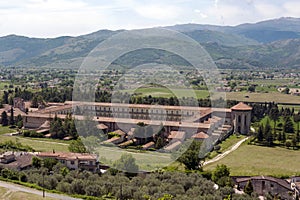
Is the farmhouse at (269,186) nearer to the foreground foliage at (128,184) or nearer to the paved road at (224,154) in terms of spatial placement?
the foreground foliage at (128,184)

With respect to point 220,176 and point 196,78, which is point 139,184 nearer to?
point 220,176

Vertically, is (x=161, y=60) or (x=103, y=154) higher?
(x=161, y=60)

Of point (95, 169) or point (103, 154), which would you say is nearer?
point (95, 169)

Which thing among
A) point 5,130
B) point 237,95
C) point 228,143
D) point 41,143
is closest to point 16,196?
point 41,143

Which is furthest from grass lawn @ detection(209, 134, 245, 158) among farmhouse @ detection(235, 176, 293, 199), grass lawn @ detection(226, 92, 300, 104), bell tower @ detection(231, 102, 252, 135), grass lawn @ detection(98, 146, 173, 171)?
grass lawn @ detection(226, 92, 300, 104)

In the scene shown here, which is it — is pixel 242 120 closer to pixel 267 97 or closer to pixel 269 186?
pixel 269 186

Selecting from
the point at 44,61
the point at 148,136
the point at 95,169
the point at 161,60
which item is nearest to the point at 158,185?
the point at 95,169
